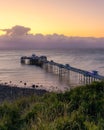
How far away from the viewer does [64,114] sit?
33.1 feet

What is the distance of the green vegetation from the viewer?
8.95 meters

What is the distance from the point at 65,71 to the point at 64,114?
6948 cm

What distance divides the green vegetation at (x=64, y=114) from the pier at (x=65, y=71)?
39344 millimetres

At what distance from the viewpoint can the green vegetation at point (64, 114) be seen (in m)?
8.95

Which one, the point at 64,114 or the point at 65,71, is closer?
the point at 64,114

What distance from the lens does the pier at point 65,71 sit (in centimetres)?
5803

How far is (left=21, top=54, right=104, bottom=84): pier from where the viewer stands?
2285 inches

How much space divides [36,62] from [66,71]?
31355mm

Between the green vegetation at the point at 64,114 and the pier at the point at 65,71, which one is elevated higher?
the green vegetation at the point at 64,114

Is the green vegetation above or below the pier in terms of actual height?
above

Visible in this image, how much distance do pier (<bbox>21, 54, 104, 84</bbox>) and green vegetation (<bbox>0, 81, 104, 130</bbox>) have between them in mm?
39344

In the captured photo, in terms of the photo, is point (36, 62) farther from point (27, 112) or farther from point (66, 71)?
point (27, 112)

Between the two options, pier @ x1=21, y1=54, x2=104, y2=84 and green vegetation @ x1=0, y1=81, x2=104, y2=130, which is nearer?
green vegetation @ x1=0, y1=81, x2=104, y2=130

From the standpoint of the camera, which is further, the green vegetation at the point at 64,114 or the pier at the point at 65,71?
the pier at the point at 65,71
